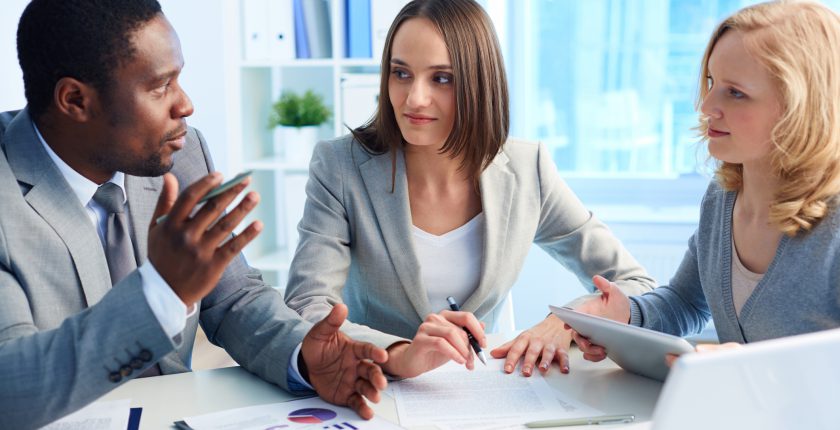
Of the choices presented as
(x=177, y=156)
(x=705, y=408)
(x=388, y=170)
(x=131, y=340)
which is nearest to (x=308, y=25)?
(x=388, y=170)

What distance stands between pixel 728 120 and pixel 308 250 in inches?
36.8

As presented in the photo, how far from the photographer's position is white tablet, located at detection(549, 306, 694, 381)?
1.26 metres

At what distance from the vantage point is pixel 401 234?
6.34 ft

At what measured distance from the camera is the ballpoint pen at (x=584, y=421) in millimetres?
1205

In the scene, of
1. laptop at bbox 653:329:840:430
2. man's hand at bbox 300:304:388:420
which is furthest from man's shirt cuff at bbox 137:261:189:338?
laptop at bbox 653:329:840:430

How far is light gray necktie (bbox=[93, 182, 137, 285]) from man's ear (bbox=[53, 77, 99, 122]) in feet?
0.51

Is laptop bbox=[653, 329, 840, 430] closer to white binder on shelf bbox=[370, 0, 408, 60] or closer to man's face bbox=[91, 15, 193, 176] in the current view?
man's face bbox=[91, 15, 193, 176]

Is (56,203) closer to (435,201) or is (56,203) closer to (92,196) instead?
(92,196)

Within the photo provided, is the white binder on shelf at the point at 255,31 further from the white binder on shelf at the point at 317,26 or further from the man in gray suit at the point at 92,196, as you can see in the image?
the man in gray suit at the point at 92,196

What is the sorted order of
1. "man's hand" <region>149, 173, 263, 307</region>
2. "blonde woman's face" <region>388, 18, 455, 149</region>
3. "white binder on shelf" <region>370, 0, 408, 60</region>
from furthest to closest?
"white binder on shelf" <region>370, 0, 408, 60</region> → "blonde woman's face" <region>388, 18, 455, 149</region> → "man's hand" <region>149, 173, 263, 307</region>

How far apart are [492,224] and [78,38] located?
1.00m

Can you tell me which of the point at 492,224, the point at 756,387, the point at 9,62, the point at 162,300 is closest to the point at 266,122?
the point at 9,62

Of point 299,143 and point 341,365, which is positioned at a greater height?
point 299,143

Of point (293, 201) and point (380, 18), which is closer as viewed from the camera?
point (380, 18)
